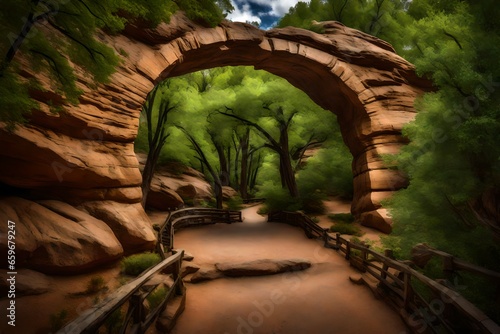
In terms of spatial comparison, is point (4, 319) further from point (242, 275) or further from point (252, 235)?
point (252, 235)

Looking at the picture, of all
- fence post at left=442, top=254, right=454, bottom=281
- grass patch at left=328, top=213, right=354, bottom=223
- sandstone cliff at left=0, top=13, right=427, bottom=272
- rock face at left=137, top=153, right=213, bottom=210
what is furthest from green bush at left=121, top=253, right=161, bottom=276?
grass patch at left=328, top=213, right=354, bottom=223

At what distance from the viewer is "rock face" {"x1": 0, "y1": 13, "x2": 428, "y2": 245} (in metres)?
6.30

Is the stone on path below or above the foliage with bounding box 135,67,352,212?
below

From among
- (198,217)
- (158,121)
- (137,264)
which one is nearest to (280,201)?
(198,217)

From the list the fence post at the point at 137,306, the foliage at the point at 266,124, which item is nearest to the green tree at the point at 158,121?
the foliage at the point at 266,124

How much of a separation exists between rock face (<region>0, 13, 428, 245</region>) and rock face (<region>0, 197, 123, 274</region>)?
59 centimetres

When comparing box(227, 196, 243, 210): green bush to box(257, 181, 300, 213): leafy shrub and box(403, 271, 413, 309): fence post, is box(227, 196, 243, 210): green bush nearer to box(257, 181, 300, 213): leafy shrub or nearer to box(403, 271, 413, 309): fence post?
box(257, 181, 300, 213): leafy shrub

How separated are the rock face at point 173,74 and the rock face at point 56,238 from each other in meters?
0.59

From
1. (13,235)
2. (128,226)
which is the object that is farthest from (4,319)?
(128,226)

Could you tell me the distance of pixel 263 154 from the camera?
33844 mm

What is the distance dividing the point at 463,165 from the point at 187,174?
66.8ft

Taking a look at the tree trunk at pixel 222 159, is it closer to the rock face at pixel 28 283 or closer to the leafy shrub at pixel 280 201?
the leafy shrub at pixel 280 201

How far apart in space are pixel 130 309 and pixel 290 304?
364cm

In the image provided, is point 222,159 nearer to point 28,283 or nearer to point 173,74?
point 173,74
